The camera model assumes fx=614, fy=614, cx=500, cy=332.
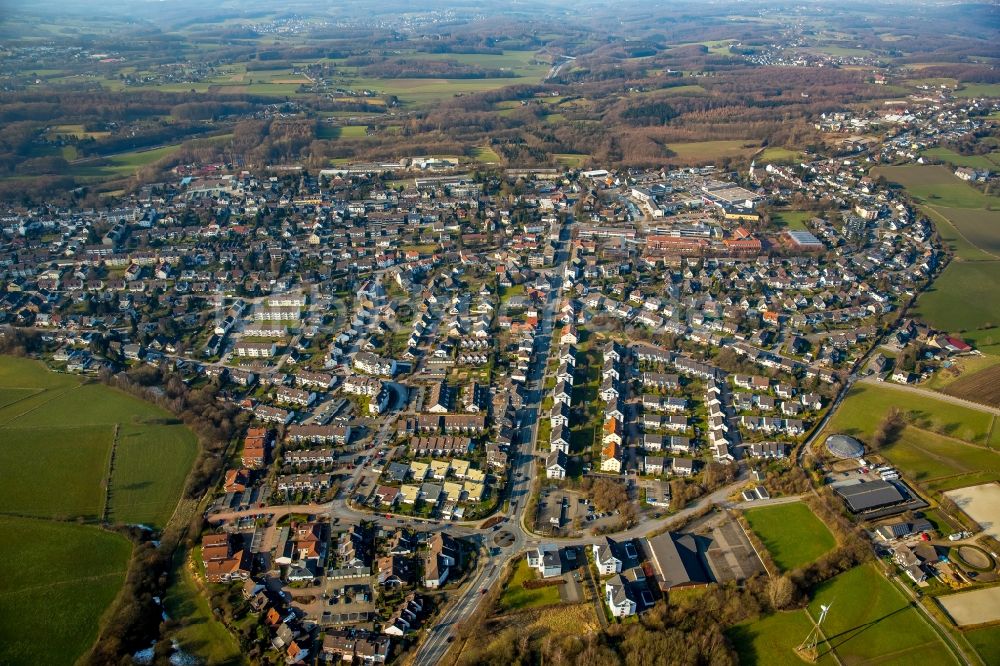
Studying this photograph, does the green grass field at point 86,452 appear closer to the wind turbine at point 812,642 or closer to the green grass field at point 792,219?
the wind turbine at point 812,642

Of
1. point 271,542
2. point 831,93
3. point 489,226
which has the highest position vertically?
point 831,93

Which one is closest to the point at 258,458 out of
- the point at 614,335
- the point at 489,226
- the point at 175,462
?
the point at 175,462

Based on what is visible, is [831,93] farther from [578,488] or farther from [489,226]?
[578,488]

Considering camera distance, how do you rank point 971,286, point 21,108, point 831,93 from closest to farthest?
point 971,286
point 21,108
point 831,93

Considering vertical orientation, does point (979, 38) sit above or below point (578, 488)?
above

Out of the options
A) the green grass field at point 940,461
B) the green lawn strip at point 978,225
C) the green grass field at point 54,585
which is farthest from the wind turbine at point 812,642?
the green lawn strip at point 978,225

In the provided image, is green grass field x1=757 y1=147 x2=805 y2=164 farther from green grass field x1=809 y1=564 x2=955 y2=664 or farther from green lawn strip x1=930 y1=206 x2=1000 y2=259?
green grass field x1=809 y1=564 x2=955 y2=664
